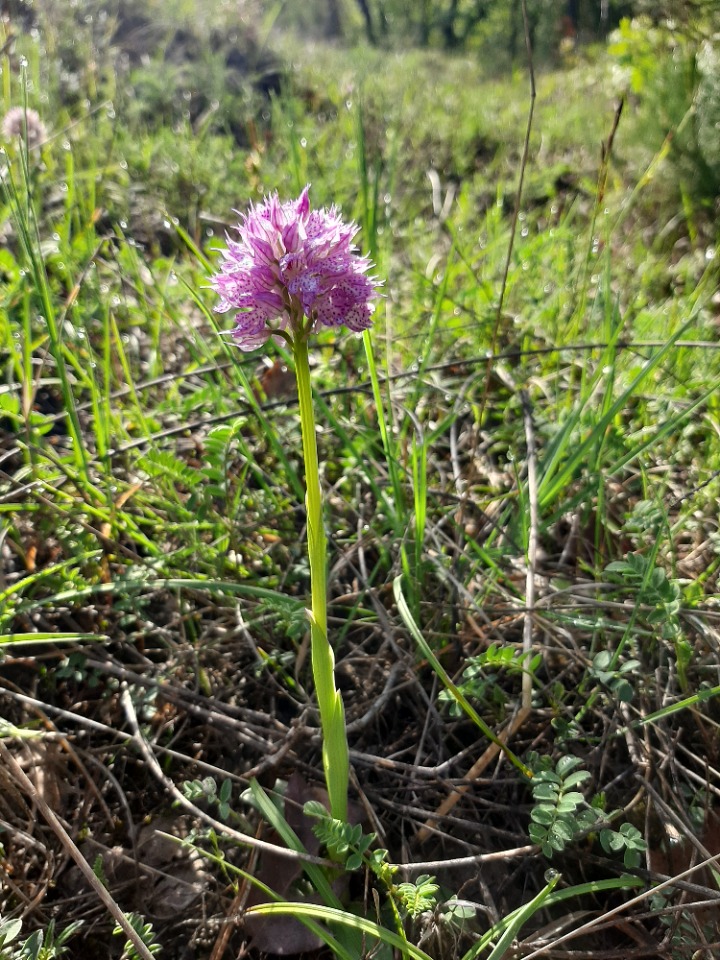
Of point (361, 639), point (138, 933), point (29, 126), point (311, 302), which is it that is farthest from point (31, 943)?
point (29, 126)

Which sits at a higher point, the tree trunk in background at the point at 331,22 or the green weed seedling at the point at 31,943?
the tree trunk in background at the point at 331,22

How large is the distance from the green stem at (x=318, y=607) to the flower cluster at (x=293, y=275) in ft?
0.20

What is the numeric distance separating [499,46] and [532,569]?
16.2 meters

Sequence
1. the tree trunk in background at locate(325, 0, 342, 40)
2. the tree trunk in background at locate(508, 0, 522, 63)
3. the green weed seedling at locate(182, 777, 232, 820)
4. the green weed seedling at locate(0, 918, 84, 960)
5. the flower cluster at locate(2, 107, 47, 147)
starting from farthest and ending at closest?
the tree trunk in background at locate(325, 0, 342, 40) < the tree trunk in background at locate(508, 0, 522, 63) < the flower cluster at locate(2, 107, 47, 147) < the green weed seedling at locate(182, 777, 232, 820) < the green weed seedling at locate(0, 918, 84, 960)

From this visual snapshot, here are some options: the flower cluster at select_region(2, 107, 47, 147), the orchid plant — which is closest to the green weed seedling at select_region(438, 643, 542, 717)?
the orchid plant

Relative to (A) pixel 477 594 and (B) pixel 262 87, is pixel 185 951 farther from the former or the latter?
(B) pixel 262 87

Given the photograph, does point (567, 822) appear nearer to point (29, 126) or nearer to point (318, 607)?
point (318, 607)

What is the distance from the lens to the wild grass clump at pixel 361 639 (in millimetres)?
1215

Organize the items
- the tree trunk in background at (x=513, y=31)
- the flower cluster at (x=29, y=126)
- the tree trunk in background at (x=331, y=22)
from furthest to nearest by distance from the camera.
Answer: the tree trunk in background at (x=331, y=22) < the tree trunk in background at (x=513, y=31) < the flower cluster at (x=29, y=126)

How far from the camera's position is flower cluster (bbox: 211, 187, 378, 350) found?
3.71 feet

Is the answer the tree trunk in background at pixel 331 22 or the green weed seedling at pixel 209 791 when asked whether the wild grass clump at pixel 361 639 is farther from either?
the tree trunk in background at pixel 331 22

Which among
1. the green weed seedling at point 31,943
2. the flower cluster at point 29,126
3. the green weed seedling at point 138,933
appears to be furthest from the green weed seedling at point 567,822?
the flower cluster at point 29,126

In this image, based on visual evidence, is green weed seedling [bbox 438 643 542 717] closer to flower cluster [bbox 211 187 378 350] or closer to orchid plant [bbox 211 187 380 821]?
orchid plant [bbox 211 187 380 821]

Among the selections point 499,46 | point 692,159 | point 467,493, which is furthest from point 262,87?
point 499,46
